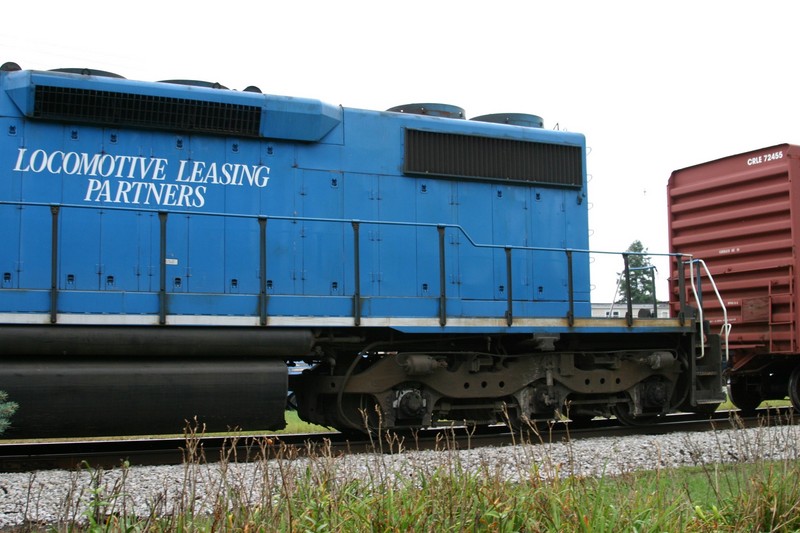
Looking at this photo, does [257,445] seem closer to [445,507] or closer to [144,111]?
[144,111]

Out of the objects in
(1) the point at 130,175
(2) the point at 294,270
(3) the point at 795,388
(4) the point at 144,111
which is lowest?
(3) the point at 795,388

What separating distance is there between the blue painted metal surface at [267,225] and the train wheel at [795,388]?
359 centimetres

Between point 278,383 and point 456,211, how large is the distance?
3413 millimetres

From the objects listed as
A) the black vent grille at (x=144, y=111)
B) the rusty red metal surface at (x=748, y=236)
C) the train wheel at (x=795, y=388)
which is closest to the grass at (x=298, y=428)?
the black vent grille at (x=144, y=111)

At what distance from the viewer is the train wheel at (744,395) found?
1232 cm

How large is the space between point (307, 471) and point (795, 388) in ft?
30.6

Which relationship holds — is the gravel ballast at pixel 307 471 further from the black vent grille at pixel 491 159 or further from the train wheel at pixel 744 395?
the black vent grille at pixel 491 159

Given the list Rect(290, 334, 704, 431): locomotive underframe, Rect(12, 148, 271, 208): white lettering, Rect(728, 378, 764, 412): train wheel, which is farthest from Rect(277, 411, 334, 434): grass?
Rect(728, 378, 764, 412): train wheel

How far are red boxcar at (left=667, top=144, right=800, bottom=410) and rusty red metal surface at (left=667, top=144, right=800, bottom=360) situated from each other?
15mm

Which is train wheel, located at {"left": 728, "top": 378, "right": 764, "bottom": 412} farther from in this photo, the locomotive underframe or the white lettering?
the white lettering

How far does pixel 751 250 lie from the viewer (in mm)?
11688

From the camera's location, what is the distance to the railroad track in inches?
290

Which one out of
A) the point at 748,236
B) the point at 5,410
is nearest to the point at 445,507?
the point at 5,410

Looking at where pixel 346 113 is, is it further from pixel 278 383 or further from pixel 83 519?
pixel 83 519
